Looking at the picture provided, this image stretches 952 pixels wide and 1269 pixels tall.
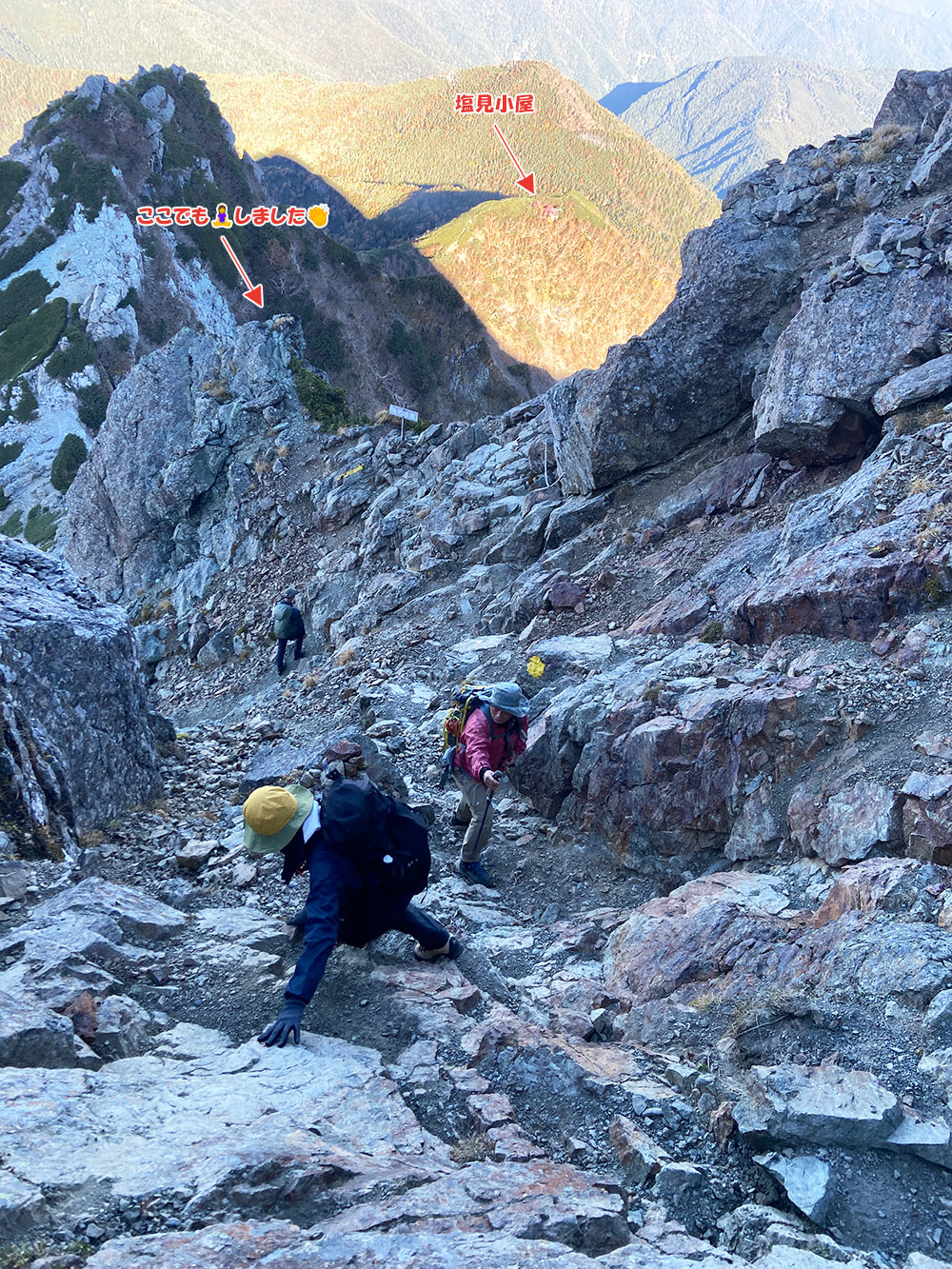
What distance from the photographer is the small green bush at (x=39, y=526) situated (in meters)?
34.1

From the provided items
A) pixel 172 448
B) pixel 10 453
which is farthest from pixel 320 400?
pixel 10 453

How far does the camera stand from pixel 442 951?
6043 millimetres

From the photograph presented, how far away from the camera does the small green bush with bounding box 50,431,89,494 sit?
39406 millimetres

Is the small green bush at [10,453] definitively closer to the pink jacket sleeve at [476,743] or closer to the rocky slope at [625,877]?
the rocky slope at [625,877]

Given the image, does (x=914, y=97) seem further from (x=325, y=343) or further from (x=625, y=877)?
(x=325, y=343)

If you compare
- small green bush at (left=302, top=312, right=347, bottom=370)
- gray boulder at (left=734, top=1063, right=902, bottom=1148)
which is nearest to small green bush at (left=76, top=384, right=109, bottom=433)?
small green bush at (left=302, top=312, right=347, bottom=370)

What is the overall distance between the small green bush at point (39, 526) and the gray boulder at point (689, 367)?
25690 millimetres

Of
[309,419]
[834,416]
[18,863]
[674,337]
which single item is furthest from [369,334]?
[18,863]

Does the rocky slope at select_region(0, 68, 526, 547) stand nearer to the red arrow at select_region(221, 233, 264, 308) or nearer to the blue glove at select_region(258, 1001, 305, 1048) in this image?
the red arrow at select_region(221, 233, 264, 308)

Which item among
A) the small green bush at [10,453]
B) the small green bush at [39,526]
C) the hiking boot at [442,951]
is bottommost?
the hiking boot at [442,951]

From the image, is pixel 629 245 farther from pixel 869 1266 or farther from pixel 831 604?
pixel 869 1266

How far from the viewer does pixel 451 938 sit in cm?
620

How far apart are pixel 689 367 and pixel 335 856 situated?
12200 mm

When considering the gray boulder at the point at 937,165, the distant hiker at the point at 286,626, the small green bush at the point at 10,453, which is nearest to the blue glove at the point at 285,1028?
the distant hiker at the point at 286,626
